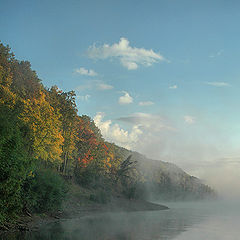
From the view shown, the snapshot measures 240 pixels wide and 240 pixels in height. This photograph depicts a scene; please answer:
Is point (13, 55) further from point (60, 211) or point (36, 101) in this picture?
point (60, 211)

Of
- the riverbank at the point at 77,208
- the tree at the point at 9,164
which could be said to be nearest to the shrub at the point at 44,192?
the riverbank at the point at 77,208

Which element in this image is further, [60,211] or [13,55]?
[13,55]

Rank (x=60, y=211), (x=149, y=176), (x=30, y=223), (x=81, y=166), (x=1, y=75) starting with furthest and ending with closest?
(x=149, y=176), (x=81, y=166), (x=1, y=75), (x=60, y=211), (x=30, y=223)

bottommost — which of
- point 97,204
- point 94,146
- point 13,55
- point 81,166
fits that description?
point 97,204

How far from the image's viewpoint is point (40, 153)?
161 feet

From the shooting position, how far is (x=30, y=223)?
36531 mm

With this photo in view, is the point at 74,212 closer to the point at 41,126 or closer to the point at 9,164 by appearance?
the point at 41,126

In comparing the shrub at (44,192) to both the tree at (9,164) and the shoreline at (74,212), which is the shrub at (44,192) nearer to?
the shoreline at (74,212)

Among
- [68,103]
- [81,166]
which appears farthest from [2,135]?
[81,166]

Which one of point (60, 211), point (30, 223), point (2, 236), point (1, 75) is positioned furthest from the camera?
point (1, 75)

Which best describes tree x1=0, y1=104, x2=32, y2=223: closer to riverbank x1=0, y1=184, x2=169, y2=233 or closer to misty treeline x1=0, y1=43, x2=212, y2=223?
misty treeline x1=0, y1=43, x2=212, y2=223

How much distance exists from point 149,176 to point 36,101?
133283mm

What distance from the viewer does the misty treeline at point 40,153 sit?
2773 cm

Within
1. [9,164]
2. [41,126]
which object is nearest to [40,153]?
[41,126]
